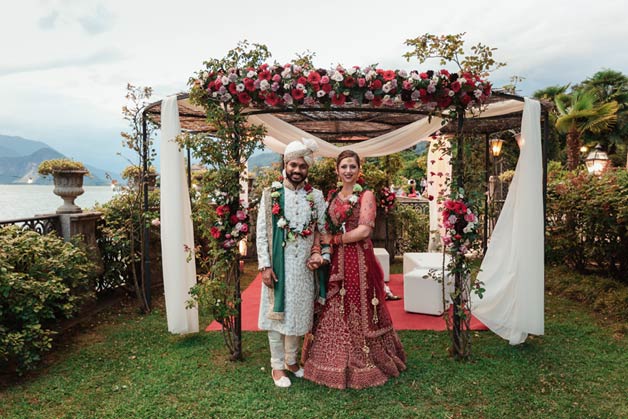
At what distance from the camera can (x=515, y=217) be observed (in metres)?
4.10

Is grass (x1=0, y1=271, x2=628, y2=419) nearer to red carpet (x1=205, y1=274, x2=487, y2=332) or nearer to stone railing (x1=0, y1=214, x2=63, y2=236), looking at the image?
red carpet (x1=205, y1=274, x2=487, y2=332)

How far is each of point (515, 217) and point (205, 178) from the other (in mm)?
2947

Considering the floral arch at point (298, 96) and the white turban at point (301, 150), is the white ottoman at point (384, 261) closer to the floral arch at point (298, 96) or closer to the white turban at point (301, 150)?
the floral arch at point (298, 96)

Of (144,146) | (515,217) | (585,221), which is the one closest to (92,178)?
(144,146)

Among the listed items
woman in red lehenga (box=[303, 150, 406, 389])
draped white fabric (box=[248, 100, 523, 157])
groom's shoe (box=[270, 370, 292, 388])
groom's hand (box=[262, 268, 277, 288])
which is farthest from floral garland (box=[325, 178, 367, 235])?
draped white fabric (box=[248, 100, 523, 157])

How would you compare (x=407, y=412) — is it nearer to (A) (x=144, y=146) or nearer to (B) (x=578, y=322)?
(B) (x=578, y=322)

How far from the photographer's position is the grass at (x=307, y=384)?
294 cm

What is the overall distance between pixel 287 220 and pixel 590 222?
4.98 m

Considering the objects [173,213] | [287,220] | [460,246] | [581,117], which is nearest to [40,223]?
[173,213]

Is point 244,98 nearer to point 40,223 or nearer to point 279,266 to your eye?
point 279,266

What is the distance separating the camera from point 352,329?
3.30m

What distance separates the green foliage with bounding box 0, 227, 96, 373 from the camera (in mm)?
3340

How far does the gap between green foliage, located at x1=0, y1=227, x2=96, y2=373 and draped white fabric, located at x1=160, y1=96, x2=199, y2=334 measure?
87cm

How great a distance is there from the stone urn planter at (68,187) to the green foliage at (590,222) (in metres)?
6.56
